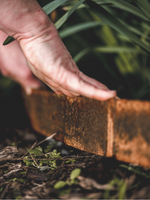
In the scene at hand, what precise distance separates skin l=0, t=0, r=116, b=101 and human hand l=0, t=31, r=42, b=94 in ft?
1.74

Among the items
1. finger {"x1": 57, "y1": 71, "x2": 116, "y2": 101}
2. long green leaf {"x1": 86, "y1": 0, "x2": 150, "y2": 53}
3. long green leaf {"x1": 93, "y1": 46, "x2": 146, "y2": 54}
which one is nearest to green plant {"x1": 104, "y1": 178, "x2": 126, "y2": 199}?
finger {"x1": 57, "y1": 71, "x2": 116, "y2": 101}

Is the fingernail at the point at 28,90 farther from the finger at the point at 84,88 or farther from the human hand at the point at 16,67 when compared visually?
the finger at the point at 84,88

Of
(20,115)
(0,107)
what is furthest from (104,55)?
(0,107)

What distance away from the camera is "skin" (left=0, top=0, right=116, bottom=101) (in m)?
0.62

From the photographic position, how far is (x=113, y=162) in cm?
58

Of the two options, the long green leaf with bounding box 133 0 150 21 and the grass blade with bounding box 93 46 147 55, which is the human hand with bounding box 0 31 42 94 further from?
the long green leaf with bounding box 133 0 150 21

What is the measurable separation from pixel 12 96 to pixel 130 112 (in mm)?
1240

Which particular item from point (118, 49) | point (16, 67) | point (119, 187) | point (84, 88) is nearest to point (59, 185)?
point (119, 187)

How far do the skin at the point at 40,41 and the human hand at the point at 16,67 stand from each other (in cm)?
53

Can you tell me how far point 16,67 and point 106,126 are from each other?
88 centimetres

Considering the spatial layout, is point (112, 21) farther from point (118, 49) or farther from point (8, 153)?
point (8, 153)

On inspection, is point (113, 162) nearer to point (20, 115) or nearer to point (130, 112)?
point (130, 112)

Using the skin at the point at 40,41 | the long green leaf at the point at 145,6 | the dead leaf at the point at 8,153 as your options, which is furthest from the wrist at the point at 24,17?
the dead leaf at the point at 8,153

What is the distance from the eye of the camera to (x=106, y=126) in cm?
58
